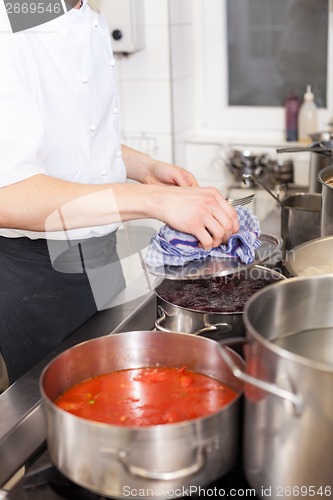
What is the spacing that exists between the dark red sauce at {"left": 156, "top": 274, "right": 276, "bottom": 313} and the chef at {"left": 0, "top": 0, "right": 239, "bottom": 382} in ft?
0.31

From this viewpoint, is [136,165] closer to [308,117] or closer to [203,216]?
[203,216]

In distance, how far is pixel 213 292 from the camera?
1.22 m

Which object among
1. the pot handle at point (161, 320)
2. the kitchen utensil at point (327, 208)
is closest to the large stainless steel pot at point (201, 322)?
the pot handle at point (161, 320)

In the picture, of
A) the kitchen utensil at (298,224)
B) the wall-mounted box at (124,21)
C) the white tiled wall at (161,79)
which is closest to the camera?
the kitchen utensil at (298,224)

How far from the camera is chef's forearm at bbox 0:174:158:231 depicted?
1.21 metres

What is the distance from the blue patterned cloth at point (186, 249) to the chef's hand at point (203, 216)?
1 centimetres

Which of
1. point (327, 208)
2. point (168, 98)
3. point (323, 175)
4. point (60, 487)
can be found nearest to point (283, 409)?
point (60, 487)

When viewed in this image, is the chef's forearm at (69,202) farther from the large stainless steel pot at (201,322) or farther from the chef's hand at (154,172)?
the chef's hand at (154,172)

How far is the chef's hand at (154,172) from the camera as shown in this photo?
1.55m

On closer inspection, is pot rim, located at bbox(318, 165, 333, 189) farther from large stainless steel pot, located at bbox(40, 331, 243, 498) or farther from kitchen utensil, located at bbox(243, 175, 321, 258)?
large stainless steel pot, located at bbox(40, 331, 243, 498)

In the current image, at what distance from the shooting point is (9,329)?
1.64 m

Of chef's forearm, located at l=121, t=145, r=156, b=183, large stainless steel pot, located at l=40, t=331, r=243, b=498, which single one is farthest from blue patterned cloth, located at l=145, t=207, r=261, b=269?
chef's forearm, located at l=121, t=145, r=156, b=183

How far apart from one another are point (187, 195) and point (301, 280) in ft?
1.10

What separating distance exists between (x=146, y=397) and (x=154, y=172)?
801 mm
